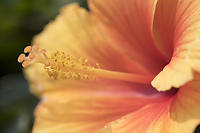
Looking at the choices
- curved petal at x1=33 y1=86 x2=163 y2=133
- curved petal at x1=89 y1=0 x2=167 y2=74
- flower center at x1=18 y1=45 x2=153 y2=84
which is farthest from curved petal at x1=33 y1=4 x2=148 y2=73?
flower center at x1=18 y1=45 x2=153 y2=84

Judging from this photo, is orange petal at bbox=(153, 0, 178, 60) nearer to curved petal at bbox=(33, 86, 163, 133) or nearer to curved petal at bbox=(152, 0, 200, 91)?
curved petal at bbox=(152, 0, 200, 91)

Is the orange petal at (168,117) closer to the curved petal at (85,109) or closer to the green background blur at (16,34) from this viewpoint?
the curved petal at (85,109)

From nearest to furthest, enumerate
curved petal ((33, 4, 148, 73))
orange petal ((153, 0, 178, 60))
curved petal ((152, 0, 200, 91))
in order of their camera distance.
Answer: curved petal ((152, 0, 200, 91))
orange petal ((153, 0, 178, 60))
curved petal ((33, 4, 148, 73))

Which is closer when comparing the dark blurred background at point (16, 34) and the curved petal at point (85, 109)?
the curved petal at point (85, 109)

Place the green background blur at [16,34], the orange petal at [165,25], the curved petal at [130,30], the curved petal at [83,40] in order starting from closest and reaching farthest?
1. the orange petal at [165,25]
2. the curved petal at [130,30]
3. the curved petal at [83,40]
4. the green background blur at [16,34]

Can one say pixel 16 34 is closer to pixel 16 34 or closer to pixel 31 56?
pixel 16 34

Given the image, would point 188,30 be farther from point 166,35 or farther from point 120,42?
point 120,42

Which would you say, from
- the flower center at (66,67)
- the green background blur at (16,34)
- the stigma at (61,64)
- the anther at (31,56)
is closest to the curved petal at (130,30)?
the flower center at (66,67)
